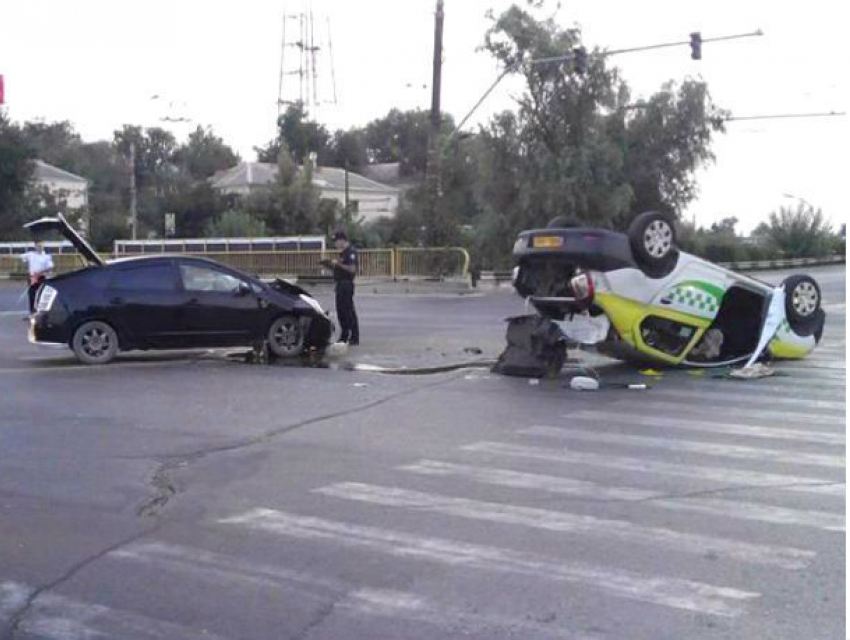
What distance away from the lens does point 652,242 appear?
41.3ft

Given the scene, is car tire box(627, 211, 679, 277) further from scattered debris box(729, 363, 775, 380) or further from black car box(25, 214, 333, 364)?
black car box(25, 214, 333, 364)

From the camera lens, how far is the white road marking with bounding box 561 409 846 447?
901cm

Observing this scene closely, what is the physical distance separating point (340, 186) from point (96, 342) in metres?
68.7

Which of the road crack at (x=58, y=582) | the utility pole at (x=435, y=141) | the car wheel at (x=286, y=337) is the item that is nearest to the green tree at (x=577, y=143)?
the utility pole at (x=435, y=141)

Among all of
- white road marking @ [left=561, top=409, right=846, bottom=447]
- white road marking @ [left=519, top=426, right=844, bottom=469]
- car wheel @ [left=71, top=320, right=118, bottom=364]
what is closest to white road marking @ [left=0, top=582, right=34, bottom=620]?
white road marking @ [left=519, top=426, right=844, bottom=469]

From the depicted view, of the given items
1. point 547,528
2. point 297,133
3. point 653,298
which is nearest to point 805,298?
point 653,298

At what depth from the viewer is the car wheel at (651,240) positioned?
494 inches

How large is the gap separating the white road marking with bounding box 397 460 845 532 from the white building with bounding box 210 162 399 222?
69.3 m

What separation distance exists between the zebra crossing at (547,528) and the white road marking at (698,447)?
0.02 meters

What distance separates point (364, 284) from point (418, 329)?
19.6 meters

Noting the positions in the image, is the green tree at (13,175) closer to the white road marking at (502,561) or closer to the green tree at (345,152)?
the green tree at (345,152)

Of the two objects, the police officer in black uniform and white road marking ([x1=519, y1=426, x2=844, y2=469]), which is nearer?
white road marking ([x1=519, y1=426, x2=844, y2=469])

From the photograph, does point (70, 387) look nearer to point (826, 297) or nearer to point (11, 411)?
point (11, 411)

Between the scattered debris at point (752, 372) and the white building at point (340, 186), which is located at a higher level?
the white building at point (340, 186)
